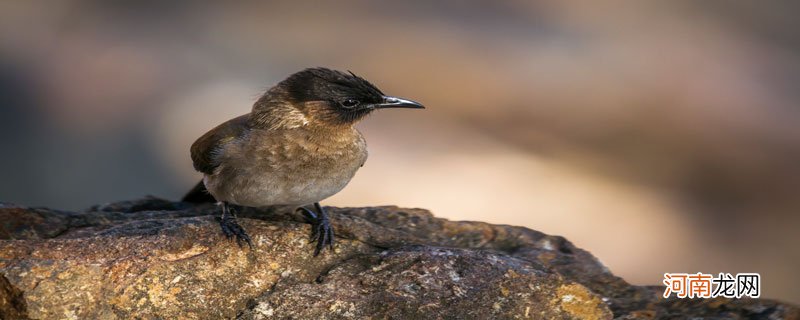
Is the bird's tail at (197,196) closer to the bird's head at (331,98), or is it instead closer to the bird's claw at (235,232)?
the bird's head at (331,98)

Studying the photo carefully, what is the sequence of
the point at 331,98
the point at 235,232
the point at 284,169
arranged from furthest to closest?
the point at 331,98, the point at 284,169, the point at 235,232

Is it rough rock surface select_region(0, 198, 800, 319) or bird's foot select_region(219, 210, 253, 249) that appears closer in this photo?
rough rock surface select_region(0, 198, 800, 319)

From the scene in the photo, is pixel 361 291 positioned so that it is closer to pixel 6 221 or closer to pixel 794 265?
pixel 6 221

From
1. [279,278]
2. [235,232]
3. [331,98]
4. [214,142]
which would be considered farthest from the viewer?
[214,142]

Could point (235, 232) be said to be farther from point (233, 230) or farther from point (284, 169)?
point (284, 169)

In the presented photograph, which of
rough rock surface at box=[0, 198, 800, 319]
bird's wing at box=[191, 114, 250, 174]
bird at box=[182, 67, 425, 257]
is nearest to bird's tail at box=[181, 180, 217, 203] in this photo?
bird's wing at box=[191, 114, 250, 174]

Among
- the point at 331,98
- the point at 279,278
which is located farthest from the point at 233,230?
the point at 331,98

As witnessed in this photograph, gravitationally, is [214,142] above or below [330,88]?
below

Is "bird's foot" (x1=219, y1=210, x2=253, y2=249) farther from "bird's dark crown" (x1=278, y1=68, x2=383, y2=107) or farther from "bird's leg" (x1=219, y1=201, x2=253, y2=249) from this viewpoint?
"bird's dark crown" (x1=278, y1=68, x2=383, y2=107)
